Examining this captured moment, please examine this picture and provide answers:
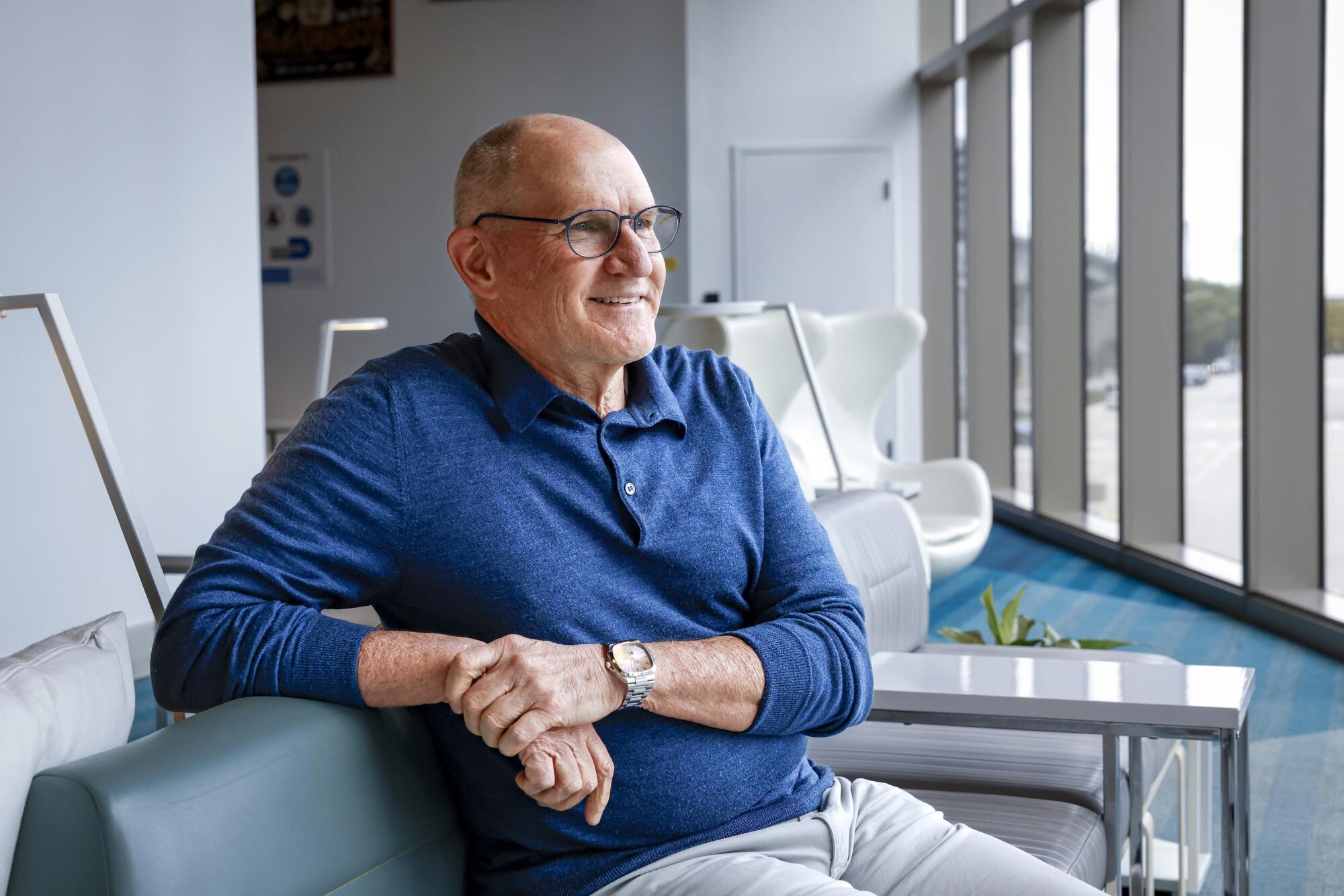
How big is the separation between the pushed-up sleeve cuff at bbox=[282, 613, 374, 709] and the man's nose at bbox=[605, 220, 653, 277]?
0.50 meters

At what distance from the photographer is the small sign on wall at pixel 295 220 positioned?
27.1 ft

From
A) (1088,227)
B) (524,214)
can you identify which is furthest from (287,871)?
(1088,227)

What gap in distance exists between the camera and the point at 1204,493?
17.5 feet

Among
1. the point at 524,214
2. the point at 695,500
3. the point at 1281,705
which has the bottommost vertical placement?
the point at 1281,705

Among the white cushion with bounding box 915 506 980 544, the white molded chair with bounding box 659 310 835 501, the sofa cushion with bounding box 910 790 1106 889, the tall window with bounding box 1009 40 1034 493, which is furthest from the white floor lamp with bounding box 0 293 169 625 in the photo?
the tall window with bounding box 1009 40 1034 493

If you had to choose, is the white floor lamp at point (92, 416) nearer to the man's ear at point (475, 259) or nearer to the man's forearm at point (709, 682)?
the man's ear at point (475, 259)

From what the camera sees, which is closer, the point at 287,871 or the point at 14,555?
the point at 287,871

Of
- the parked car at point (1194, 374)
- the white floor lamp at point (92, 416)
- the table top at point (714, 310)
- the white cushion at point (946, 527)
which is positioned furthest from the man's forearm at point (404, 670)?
the parked car at point (1194, 374)

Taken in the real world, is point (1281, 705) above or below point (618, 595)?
below

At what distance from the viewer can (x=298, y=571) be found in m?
1.24

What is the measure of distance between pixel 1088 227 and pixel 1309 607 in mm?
2582

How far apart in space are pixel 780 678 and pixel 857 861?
25 cm

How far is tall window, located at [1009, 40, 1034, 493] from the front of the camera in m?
6.98

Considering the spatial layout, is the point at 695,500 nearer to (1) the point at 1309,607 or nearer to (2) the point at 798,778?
(2) the point at 798,778
